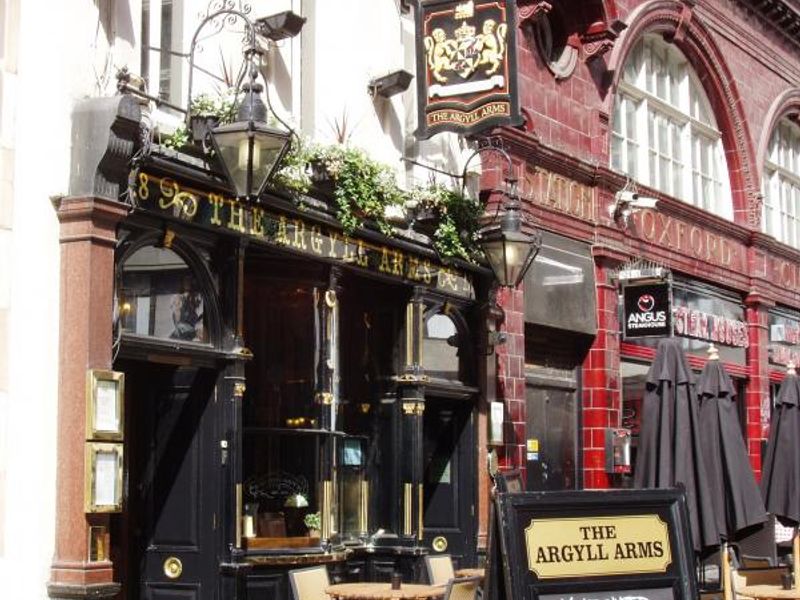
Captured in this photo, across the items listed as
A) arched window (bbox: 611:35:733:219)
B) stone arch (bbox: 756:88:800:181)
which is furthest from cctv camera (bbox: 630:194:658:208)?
stone arch (bbox: 756:88:800:181)

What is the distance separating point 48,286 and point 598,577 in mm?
4323

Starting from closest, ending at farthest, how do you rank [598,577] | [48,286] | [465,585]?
[598,577] < [48,286] < [465,585]

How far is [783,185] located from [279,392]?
14.0m

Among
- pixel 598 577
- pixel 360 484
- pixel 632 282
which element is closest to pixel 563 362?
pixel 632 282

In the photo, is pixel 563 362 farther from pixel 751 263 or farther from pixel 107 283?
pixel 107 283

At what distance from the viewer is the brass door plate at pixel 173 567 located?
10945 mm

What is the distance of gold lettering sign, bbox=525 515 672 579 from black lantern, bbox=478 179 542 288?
6600 millimetres

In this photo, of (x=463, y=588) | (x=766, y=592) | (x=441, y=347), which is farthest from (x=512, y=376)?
(x=463, y=588)

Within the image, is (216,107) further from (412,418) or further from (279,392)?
(412,418)

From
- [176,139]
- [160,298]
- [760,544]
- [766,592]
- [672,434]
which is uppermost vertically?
[176,139]

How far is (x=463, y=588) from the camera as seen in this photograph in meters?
10.2

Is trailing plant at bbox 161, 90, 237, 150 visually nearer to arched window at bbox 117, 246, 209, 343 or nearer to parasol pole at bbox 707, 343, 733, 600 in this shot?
arched window at bbox 117, 246, 209, 343

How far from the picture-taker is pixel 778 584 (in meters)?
12.8

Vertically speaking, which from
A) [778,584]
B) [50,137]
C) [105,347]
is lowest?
[778,584]
